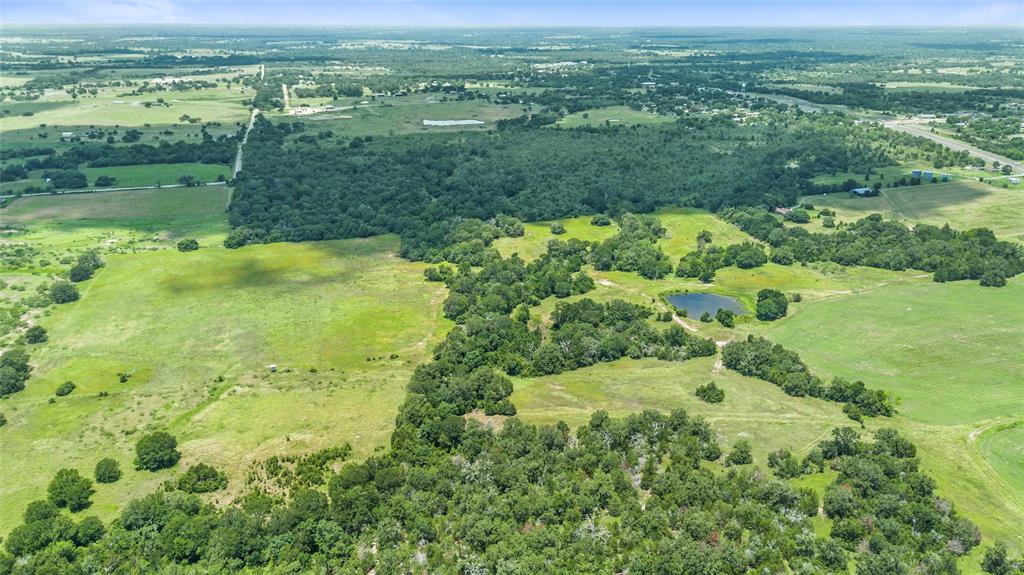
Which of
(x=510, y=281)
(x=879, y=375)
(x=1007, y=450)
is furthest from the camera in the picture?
(x=510, y=281)

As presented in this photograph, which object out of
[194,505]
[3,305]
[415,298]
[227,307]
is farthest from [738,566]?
[3,305]

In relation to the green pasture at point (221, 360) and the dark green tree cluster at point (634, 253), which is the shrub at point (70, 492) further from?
the dark green tree cluster at point (634, 253)

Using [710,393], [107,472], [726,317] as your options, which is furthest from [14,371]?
[726,317]

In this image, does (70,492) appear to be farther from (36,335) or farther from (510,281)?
(510,281)

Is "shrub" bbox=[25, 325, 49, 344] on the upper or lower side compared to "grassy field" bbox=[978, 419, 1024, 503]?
upper

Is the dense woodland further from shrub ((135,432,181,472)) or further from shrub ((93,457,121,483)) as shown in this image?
shrub ((93,457,121,483))

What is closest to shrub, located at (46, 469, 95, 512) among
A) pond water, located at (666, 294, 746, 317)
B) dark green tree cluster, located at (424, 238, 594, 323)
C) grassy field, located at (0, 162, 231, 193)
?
dark green tree cluster, located at (424, 238, 594, 323)
